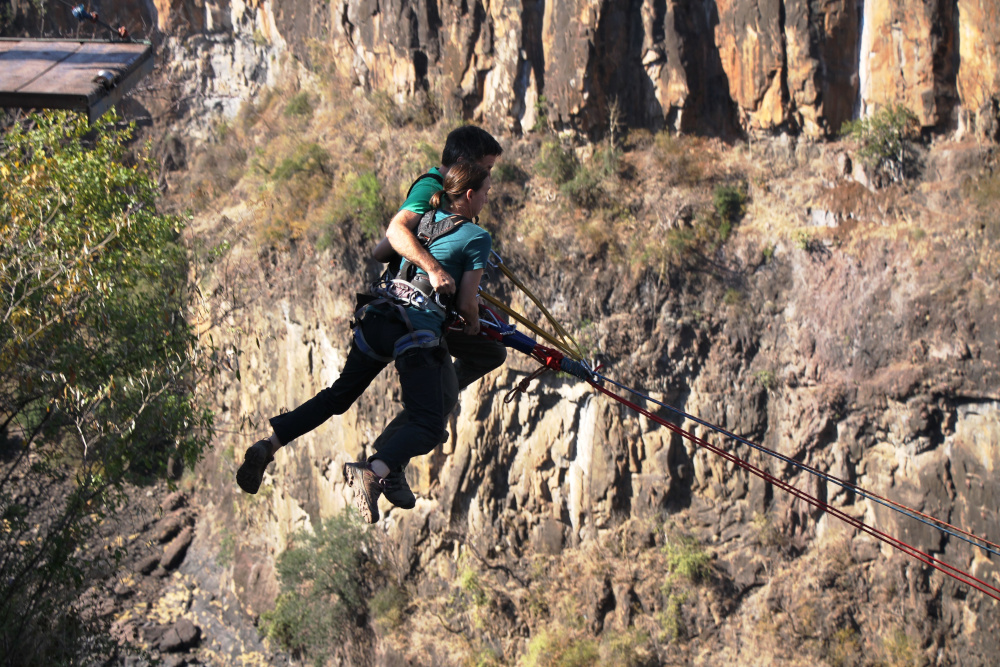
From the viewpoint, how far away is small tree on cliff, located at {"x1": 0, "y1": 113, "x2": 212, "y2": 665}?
7.41 m

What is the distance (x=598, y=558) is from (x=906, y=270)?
25.6ft

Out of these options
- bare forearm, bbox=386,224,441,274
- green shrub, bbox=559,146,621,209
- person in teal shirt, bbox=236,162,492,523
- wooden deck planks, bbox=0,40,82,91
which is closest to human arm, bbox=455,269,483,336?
person in teal shirt, bbox=236,162,492,523

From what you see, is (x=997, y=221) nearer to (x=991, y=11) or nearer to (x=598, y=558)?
(x=991, y=11)

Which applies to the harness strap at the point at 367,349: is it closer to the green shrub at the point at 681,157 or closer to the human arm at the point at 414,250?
the human arm at the point at 414,250

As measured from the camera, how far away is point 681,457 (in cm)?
1463

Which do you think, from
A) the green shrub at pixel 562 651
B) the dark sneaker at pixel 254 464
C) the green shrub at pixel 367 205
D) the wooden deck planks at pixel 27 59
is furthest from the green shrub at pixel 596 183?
the dark sneaker at pixel 254 464

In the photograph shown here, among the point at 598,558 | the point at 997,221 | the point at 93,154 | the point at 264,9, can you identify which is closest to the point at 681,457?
the point at 598,558

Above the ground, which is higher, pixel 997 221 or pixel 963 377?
pixel 997 221

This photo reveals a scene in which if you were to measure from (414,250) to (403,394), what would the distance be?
0.81 meters

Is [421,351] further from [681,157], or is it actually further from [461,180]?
[681,157]

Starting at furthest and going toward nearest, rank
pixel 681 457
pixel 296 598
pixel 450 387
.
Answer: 1. pixel 296 598
2. pixel 681 457
3. pixel 450 387

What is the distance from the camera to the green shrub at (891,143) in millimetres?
13391

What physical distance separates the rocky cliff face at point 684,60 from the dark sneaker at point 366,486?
12.9 m

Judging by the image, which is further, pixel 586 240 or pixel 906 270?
pixel 586 240
